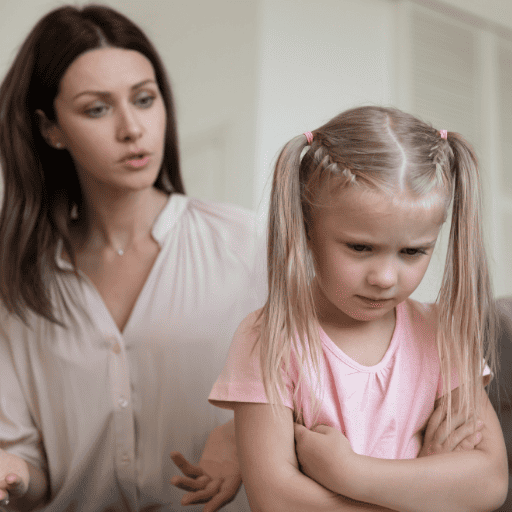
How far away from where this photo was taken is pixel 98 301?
1.08 m

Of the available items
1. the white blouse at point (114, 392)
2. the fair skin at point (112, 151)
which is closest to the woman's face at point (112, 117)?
the fair skin at point (112, 151)

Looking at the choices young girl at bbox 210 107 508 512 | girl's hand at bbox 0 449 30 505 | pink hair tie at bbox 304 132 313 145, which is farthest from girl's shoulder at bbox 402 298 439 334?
girl's hand at bbox 0 449 30 505

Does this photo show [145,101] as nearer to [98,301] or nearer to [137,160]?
[137,160]

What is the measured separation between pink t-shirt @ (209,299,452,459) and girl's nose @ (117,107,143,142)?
0.40 m

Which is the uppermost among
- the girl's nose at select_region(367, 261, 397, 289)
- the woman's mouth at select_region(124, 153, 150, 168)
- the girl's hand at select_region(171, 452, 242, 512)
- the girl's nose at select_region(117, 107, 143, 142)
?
the girl's nose at select_region(117, 107, 143, 142)

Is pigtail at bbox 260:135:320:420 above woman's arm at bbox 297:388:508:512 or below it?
above

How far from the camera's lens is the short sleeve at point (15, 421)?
1036mm

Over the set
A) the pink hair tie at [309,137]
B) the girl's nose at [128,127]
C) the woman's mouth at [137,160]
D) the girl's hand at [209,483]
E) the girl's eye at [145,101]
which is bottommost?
the girl's hand at [209,483]

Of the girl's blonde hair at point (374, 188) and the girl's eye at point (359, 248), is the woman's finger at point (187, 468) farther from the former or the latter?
the girl's eye at point (359, 248)

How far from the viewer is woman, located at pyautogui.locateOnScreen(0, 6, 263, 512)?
3.43 feet

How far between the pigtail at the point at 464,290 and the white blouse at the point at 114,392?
418 mm

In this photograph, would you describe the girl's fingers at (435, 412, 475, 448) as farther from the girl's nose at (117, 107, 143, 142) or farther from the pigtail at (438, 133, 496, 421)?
the girl's nose at (117, 107, 143, 142)

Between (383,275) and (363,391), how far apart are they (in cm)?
16

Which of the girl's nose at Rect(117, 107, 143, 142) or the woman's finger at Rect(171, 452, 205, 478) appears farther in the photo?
the girl's nose at Rect(117, 107, 143, 142)
